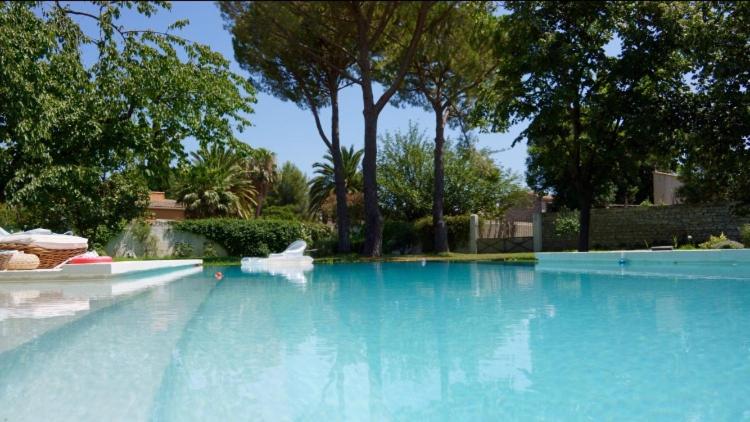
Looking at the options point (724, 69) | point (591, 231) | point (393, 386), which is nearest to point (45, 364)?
point (393, 386)

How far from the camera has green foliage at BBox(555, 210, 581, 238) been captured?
80.1ft

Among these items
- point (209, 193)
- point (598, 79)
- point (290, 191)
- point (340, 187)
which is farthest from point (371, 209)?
point (290, 191)

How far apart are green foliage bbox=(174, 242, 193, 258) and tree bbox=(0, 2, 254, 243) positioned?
8.61m

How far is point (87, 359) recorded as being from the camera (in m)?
4.31

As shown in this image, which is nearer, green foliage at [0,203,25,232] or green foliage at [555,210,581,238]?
green foliage at [0,203,25,232]

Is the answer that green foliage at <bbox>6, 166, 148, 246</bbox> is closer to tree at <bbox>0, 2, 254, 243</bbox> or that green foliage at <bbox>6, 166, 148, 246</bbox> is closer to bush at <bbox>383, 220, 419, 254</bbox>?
tree at <bbox>0, 2, 254, 243</bbox>

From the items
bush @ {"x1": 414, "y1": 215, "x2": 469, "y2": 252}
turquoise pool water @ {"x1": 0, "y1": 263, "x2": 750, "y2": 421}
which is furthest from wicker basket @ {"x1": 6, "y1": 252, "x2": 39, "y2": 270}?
bush @ {"x1": 414, "y1": 215, "x2": 469, "y2": 252}

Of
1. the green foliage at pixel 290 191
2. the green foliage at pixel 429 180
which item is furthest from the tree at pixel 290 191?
the green foliage at pixel 429 180

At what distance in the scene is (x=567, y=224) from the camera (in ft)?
80.4

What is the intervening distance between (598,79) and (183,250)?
55.6ft

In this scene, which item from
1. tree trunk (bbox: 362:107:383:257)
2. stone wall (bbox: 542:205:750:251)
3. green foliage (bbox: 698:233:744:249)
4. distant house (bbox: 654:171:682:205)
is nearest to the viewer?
green foliage (bbox: 698:233:744:249)

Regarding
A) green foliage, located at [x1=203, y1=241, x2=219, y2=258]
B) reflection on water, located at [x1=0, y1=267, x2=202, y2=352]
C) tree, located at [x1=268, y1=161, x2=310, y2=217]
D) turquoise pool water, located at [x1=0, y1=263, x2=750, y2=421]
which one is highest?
tree, located at [x1=268, y1=161, x2=310, y2=217]

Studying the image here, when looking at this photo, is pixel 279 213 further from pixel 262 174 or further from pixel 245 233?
pixel 245 233

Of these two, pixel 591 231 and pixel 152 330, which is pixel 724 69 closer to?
pixel 591 231
